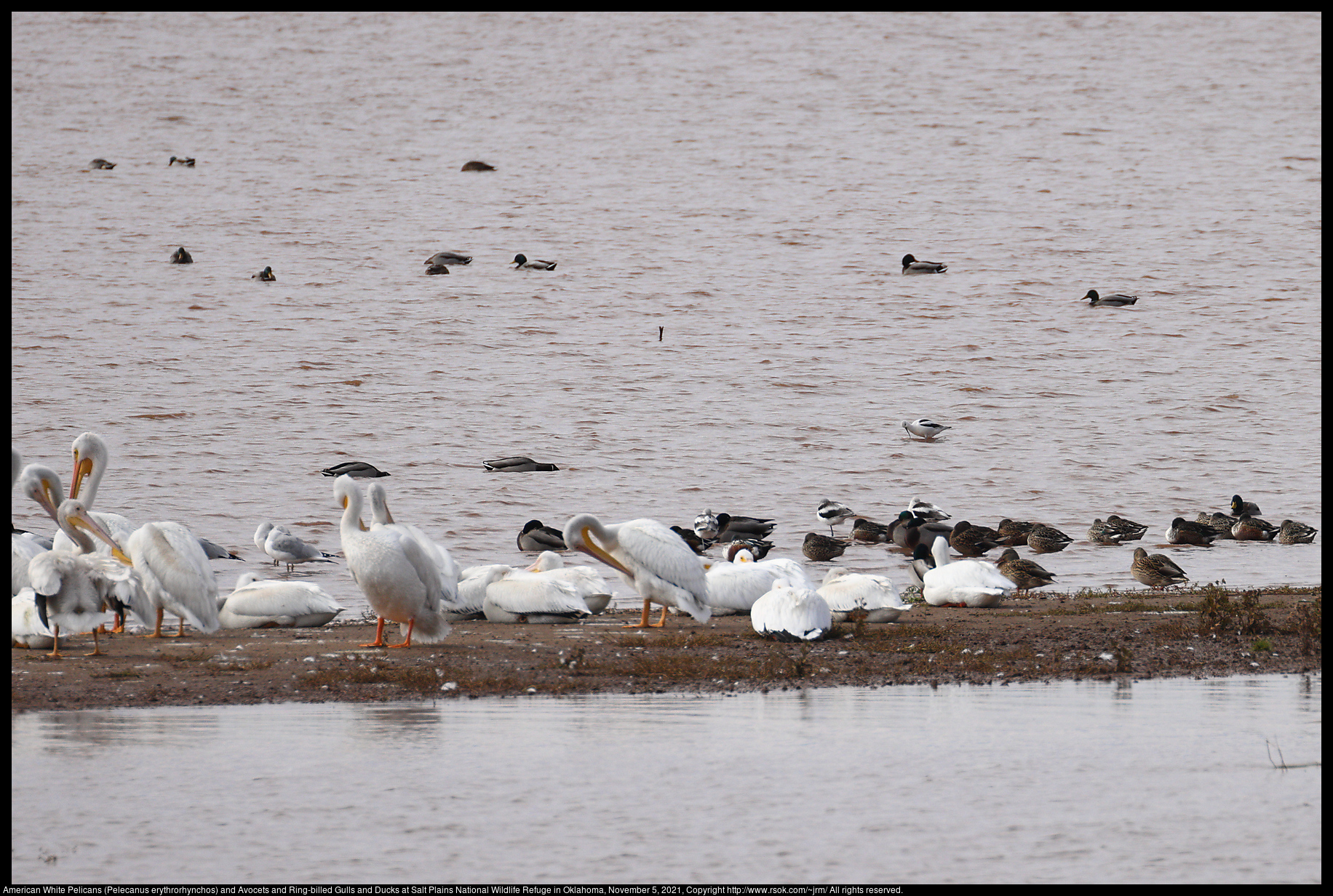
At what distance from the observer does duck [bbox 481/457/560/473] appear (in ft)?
73.9

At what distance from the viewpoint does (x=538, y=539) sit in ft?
55.2

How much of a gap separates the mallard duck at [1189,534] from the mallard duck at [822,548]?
12.5ft

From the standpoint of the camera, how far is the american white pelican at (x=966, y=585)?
12.1 metres

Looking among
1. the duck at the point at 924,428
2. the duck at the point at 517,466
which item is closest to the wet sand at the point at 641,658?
the duck at the point at 517,466

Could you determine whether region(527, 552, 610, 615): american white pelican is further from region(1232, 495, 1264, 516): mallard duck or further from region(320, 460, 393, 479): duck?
region(1232, 495, 1264, 516): mallard duck

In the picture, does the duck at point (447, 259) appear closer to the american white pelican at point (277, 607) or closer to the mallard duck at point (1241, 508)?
the mallard duck at point (1241, 508)

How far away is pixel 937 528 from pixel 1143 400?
1404 centimetres

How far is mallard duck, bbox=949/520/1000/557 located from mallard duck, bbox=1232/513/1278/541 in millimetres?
3033

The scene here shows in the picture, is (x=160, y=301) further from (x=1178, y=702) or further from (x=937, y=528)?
(x=1178, y=702)

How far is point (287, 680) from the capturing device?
28.2ft

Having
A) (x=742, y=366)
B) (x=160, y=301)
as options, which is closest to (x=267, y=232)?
(x=160, y=301)

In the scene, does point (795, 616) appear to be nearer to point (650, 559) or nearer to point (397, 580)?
point (650, 559)

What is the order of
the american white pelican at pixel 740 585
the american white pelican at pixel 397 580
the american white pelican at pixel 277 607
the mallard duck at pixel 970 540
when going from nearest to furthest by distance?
1. the american white pelican at pixel 397 580
2. the american white pelican at pixel 277 607
3. the american white pelican at pixel 740 585
4. the mallard duck at pixel 970 540

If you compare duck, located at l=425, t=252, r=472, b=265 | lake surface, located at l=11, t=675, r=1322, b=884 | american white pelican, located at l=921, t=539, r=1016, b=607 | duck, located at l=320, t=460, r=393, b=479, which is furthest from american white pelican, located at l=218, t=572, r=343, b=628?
duck, located at l=425, t=252, r=472, b=265
